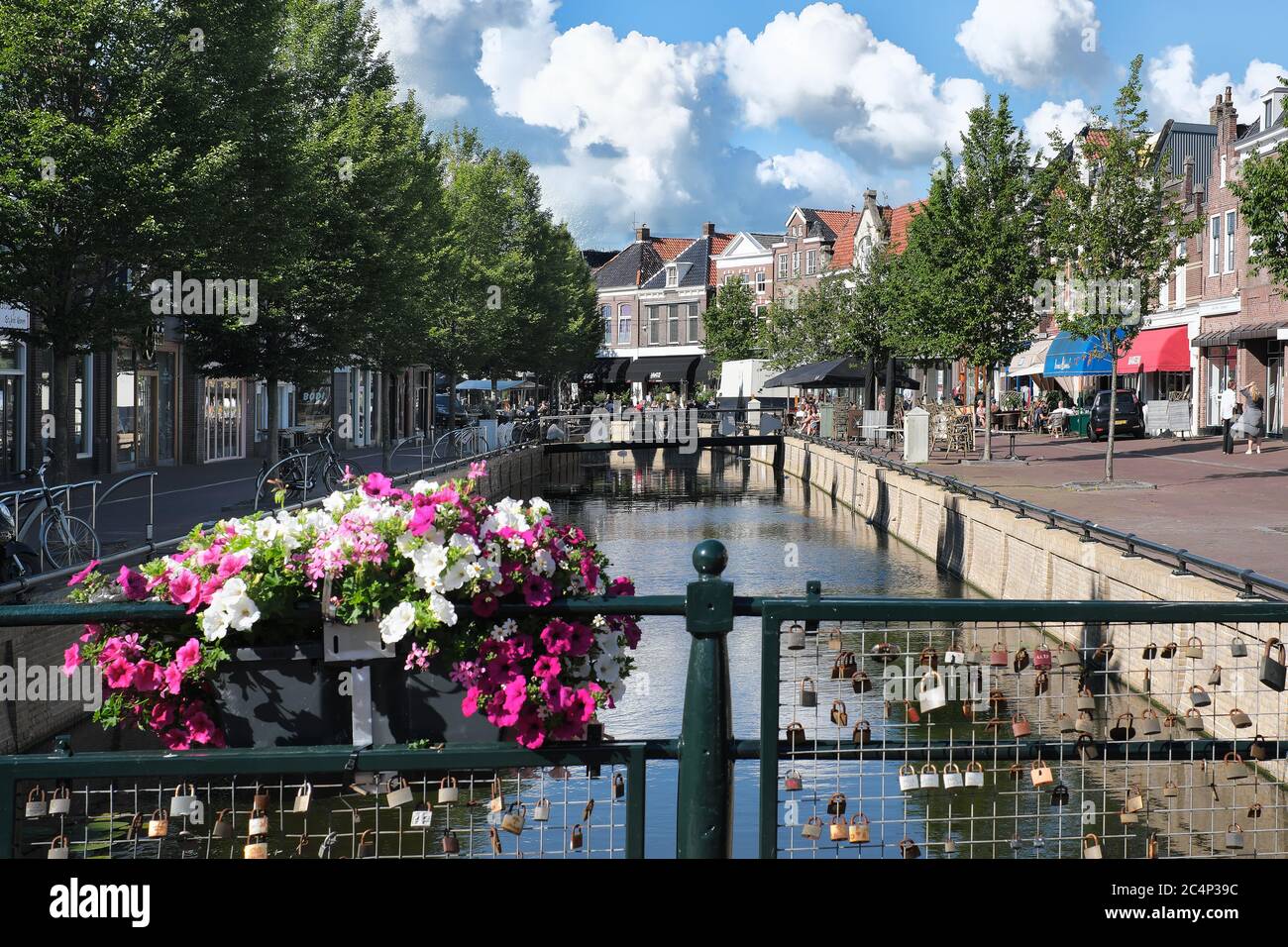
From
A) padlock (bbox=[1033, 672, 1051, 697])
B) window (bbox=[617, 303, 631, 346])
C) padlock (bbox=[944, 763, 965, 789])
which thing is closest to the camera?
padlock (bbox=[944, 763, 965, 789])

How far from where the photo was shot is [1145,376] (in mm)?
Result: 46625

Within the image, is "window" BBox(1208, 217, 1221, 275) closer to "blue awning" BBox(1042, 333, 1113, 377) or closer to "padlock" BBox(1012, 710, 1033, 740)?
"blue awning" BBox(1042, 333, 1113, 377)

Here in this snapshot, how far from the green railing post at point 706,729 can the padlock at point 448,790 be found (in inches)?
26.2

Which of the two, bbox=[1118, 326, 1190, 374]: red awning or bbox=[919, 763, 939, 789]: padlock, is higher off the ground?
bbox=[1118, 326, 1190, 374]: red awning

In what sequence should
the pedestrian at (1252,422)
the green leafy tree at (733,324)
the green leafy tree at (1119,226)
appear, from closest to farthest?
→ the green leafy tree at (1119,226) < the pedestrian at (1252,422) < the green leafy tree at (733,324)

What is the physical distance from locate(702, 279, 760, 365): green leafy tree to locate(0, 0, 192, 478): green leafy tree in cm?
5960

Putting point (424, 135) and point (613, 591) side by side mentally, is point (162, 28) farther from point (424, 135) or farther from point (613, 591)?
point (424, 135)

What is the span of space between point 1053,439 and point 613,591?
4125 centimetres

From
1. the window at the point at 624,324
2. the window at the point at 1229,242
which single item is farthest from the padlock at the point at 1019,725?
the window at the point at 624,324

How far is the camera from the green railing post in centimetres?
353

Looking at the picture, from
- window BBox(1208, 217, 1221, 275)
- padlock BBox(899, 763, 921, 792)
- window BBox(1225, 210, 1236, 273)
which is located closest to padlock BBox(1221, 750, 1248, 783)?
padlock BBox(899, 763, 921, 792)

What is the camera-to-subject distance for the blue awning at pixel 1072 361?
45531 mm

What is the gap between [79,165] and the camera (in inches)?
607

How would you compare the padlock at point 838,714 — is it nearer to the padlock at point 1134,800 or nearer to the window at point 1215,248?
the padlock at point 1134,800
